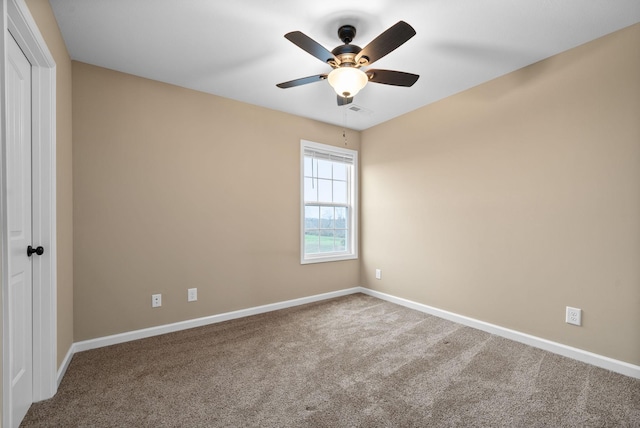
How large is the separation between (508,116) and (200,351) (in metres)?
3.52

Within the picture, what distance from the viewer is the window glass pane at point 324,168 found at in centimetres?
420

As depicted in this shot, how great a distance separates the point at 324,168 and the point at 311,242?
1069mm

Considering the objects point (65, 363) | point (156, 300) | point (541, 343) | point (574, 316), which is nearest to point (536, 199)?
point (574, 316)

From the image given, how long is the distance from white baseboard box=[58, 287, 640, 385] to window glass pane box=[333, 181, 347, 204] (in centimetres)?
137

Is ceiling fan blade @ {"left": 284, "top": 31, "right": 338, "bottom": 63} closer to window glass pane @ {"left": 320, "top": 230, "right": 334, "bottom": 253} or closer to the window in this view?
the window

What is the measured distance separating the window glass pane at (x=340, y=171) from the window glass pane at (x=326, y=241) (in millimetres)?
810

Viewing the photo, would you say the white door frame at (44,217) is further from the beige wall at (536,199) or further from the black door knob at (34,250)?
the beige wall at (536,199)

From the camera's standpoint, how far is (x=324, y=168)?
167 inches

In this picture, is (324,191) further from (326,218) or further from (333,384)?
(333,384)

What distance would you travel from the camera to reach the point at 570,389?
1992 millimetres

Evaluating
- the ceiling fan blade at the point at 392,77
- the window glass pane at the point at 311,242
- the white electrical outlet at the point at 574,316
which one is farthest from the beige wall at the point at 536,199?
the ceiling fan blade at the point at 392,77

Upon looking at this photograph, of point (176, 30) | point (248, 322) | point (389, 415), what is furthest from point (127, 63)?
point (389, 415)

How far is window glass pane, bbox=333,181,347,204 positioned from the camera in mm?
4367

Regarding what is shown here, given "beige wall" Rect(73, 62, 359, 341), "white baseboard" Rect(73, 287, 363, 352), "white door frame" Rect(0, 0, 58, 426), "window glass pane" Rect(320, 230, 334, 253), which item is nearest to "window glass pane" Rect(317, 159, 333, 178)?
"beige wall" Rect(73, 62, 359, 341)
